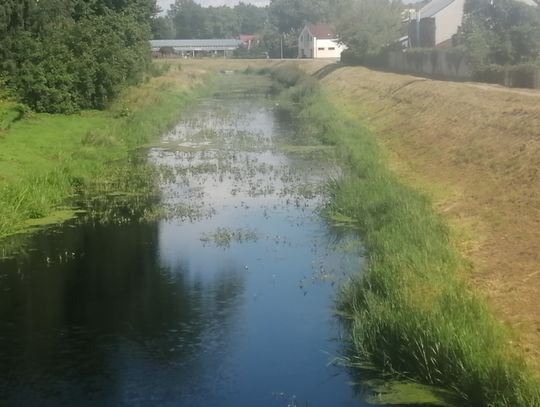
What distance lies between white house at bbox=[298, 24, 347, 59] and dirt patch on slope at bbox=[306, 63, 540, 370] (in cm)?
6869

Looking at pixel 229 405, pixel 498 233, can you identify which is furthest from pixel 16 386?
pixel 498 233

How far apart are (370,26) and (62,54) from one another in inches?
1607

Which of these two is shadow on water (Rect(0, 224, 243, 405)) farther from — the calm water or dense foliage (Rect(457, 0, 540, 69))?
dense foliage (Rect(457, 0, 540, 69))

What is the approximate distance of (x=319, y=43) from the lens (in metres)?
106

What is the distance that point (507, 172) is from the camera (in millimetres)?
19094

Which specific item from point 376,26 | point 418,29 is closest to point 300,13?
point 376,26

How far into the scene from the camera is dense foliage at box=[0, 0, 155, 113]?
1275 inches

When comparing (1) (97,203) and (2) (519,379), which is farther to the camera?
(1) (97,203)

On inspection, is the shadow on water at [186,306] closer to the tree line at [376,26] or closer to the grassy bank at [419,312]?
the grassy bank at [419,312]

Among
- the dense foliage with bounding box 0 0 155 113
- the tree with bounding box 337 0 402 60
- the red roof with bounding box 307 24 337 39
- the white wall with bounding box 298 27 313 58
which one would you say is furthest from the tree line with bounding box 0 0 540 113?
the white wall with bounding box 298 27 313 58

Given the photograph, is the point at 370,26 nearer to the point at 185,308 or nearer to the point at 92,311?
the point at 185,308

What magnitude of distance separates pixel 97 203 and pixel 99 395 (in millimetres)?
10599

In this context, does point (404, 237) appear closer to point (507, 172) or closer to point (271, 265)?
Answer: point (271, 265)

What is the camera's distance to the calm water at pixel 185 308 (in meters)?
9.91
